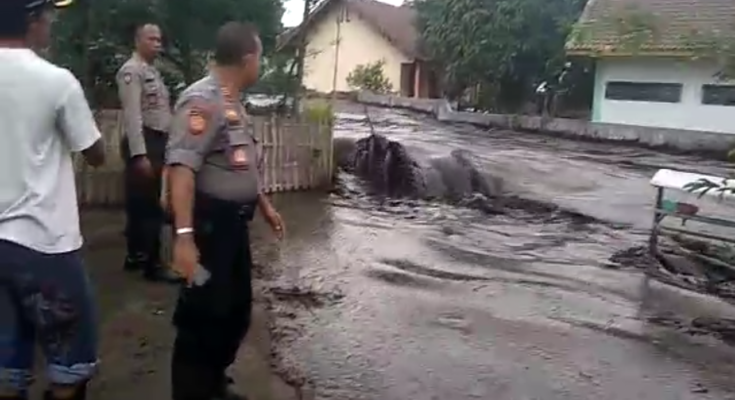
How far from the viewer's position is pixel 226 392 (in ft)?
13.5

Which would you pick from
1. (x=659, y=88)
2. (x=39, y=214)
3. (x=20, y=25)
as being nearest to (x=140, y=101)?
(x=20, y=25)

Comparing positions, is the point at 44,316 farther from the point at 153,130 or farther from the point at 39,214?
the point at 153,130

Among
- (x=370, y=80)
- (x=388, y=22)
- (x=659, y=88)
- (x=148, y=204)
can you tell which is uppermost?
(x=388, y=22)

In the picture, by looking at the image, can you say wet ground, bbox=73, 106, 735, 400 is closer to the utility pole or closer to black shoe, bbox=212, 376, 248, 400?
black shoe, bbox=212, 376, 248, 400

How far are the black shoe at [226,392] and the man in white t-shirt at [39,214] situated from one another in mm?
1059

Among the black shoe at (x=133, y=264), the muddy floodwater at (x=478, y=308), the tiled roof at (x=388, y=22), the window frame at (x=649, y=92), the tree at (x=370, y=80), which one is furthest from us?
the tiled roof at (x=388, y=22)

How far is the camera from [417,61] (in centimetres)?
3944

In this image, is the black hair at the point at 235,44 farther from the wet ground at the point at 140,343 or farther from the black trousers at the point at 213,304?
the wet ground at the point at 140,343

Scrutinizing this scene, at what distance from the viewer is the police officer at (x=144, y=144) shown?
5.91 meters

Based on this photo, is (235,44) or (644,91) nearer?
(235,44)

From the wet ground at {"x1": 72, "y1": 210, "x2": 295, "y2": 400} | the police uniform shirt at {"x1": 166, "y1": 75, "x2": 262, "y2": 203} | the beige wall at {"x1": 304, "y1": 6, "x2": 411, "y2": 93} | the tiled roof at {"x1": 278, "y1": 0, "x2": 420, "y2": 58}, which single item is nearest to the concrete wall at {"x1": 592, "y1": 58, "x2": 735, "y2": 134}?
the tiled roof at {"x1": 278, "y1": 0, "x2": 420, "y2": 58}

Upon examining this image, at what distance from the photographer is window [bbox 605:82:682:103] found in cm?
2488

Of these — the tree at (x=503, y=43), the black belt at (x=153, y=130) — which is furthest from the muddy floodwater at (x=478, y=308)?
the tree at (x=503, y=43)

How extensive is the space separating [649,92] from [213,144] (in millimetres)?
23422
